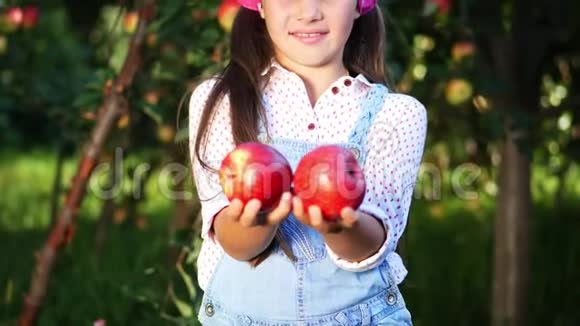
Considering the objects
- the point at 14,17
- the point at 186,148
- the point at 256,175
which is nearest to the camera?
the point at 256,175

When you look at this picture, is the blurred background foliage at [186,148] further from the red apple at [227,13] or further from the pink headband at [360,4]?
the pink headband at [360,4]

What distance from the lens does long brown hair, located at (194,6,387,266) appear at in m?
1.97

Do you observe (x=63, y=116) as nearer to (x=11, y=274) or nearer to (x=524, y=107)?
(x=11, y=274)

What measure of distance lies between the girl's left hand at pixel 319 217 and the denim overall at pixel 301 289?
0.22 metres

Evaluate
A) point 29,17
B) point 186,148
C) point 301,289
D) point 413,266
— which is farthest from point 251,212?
point 413,266

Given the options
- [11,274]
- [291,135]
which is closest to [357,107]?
[291,135]

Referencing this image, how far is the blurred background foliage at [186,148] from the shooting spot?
2.95 metres

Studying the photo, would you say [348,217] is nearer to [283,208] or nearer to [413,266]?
[283,208]

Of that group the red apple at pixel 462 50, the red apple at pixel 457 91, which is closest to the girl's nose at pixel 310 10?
the red apple at pixel 462 50

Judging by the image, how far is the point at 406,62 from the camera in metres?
3.30

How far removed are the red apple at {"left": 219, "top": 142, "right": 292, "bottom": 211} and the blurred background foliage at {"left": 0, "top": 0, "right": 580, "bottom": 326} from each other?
1.92 feet

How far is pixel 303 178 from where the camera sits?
1.67 metres

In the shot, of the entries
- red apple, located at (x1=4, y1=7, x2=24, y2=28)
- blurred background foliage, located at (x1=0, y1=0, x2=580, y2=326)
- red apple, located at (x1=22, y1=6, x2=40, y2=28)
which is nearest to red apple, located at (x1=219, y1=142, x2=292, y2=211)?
blurred background foliage, located at (x1=0, y1=0, x2=580, y2=326)

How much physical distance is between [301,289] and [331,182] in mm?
306
